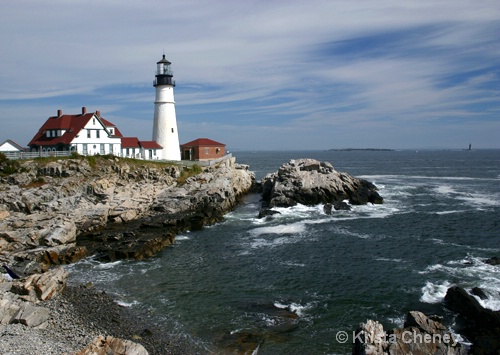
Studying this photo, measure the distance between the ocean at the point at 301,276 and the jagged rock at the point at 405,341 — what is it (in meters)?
2.62

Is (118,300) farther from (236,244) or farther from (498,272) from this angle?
(498,272)

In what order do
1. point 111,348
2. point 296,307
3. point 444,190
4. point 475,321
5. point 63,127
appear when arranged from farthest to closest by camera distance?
point 444,190 < point 63,127 < point 296,307 < point 475,321 < point 111,348

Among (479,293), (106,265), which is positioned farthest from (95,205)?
(479,293)

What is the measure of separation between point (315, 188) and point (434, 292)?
25.2 metres

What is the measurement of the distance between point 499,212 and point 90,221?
37347 mm

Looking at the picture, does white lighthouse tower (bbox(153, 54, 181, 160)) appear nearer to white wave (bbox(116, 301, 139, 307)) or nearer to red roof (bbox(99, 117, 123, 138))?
red roof (bbox(99, 117, 123, 138))

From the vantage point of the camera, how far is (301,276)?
23750mm

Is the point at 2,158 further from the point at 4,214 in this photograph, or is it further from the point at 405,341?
the point at 405,341

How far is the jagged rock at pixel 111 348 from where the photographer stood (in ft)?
44.5

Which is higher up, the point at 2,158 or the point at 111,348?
the point at 2,158

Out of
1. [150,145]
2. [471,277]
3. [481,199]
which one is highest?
[150,145]

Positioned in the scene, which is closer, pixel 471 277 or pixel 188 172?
pixel 471 277

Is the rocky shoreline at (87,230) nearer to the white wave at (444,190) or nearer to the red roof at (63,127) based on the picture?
the red roof at (63,127)

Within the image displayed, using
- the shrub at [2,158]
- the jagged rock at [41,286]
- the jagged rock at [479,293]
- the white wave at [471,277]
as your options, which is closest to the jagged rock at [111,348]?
the jagged rock at [41,286]
